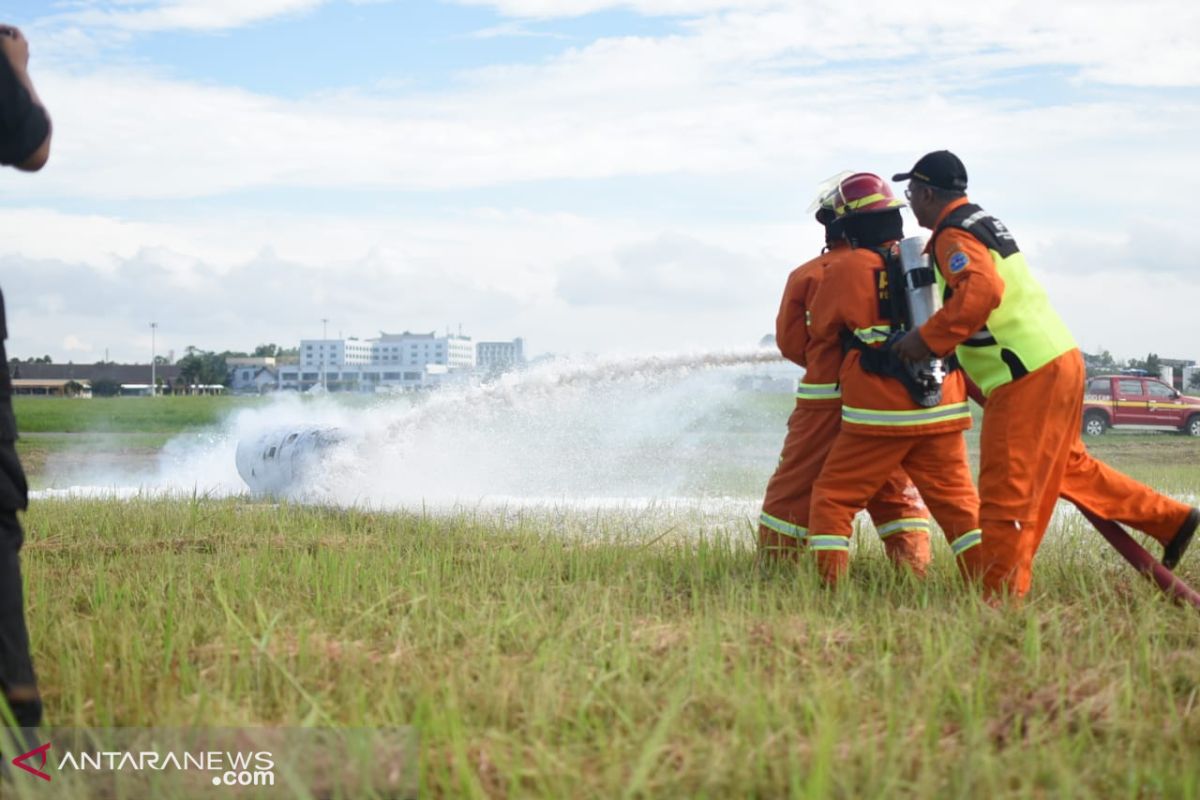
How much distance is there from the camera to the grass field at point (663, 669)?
9.84ft

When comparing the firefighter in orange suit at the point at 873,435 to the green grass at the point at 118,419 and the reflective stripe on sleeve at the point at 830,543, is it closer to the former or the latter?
the reflective stripe on sleeve at the point at 830,543

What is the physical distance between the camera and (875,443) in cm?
528

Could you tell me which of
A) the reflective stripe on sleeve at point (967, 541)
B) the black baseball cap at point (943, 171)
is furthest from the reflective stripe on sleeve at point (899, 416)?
the black baseball cap at point (943, 171)

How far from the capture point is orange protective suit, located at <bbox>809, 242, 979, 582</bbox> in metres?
5.23

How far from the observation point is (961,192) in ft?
17.2

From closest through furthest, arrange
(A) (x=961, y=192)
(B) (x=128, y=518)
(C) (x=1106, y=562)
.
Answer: (A) (x=961, y=192) → (C) (x=1106, y=562) → (B) (x=128, y=518)

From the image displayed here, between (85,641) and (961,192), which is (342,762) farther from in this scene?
(961,192)

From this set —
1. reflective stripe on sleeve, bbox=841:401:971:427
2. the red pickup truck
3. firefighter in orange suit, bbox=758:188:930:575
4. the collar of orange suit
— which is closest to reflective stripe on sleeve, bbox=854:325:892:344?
firefighter in orange suit, bbox=758:188:930:575

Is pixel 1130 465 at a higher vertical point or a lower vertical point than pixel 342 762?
lower

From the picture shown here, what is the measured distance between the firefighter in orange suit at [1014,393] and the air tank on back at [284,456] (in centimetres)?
732

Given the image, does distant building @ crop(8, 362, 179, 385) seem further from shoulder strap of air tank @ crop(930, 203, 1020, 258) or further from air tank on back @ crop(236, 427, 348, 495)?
shoulder strap of air tank @ crop(930, 203, 1020, 258)

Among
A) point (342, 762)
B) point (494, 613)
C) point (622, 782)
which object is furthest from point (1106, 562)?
point (342, 762)

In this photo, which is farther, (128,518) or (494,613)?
(128,518)

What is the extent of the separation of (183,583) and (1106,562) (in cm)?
468
